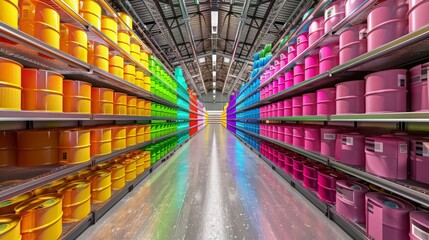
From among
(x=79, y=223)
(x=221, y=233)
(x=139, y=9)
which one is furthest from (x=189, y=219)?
(x=139, y=9)

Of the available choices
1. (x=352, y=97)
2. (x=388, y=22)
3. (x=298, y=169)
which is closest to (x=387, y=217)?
(x=352, y=97)

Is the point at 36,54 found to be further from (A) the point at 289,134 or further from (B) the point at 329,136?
(A) the point at 289,134

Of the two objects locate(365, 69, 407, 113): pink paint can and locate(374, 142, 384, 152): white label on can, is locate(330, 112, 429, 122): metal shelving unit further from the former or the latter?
locate(374, 142, 384, 152): white label on can

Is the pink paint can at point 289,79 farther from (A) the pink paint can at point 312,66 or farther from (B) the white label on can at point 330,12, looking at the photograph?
(B) the white label on can at point 330,12

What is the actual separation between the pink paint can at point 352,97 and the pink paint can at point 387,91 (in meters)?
0.20

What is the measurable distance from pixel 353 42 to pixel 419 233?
1439 mm

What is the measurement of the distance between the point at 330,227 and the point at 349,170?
0.65 m

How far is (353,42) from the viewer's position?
5.17 ft

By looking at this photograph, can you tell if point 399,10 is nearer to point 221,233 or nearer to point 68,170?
point 221,233

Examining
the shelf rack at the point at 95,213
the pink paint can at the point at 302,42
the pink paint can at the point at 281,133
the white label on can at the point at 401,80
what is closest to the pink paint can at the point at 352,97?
the white label on can at the point at 401,80

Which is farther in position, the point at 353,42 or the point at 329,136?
the point at 329,136

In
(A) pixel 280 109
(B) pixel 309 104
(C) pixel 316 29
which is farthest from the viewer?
(A) pixel 280 109

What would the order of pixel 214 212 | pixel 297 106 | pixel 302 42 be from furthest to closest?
→ pixel 297 106, pixel 302 42, pixel 214 212

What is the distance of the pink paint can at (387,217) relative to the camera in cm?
118
